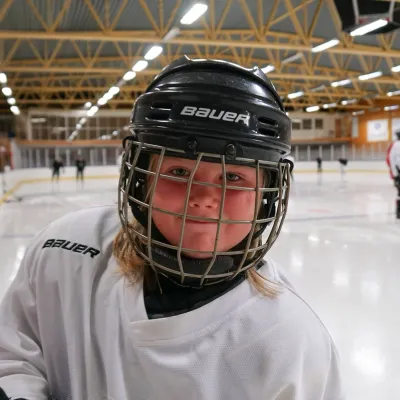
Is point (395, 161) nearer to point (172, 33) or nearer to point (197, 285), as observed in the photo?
point (172, 33)

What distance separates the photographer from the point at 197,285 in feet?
2.24

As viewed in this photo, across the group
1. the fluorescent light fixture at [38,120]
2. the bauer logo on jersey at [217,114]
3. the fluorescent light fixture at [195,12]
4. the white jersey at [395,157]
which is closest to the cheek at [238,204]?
the bauer logo on jersey at [217,114]

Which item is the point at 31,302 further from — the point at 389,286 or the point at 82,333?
the point at 389,286

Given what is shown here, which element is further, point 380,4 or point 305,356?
point 380,4

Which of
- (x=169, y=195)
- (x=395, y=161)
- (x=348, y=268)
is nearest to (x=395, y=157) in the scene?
(x=395, y=161)

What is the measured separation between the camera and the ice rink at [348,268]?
6.68ft

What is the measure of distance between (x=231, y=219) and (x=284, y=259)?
3.54m

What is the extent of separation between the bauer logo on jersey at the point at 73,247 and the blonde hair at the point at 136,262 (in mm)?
39

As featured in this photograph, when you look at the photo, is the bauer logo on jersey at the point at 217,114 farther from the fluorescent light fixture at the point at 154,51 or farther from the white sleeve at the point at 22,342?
the fluorescent light fixture at the point at 154,51

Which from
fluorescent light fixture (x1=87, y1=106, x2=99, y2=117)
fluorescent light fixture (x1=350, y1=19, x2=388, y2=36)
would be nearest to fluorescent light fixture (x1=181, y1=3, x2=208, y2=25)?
fluorescent light fixture (x1=350, y1=19, x2=388, y2=36)

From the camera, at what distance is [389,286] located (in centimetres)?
324

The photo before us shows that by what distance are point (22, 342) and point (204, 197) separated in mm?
426

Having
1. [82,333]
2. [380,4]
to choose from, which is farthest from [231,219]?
[380,4]

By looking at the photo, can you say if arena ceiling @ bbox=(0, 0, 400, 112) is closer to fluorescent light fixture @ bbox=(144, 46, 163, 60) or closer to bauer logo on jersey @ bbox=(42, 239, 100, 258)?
fluorescent light fixture @ bbox=(144, 46, 163, 60)
